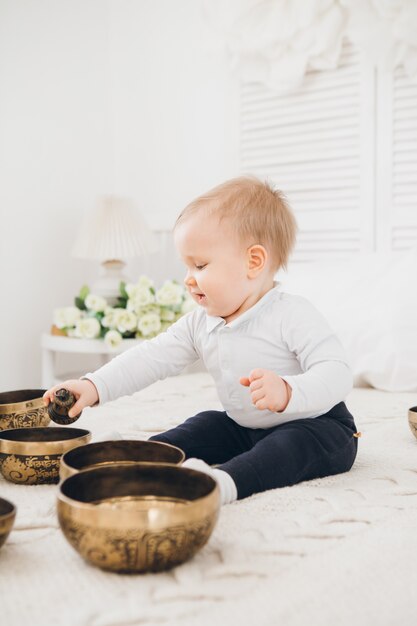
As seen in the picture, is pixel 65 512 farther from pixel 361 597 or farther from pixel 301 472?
pixel 301 472

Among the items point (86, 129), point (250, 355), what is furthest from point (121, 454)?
point (86, 129)

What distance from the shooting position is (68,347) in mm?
2832

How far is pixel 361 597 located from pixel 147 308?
6.87 feet

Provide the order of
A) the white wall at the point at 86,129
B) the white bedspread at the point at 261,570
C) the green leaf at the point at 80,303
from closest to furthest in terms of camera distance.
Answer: the white bedspread at the point at 261,570 → the green leaf at the point at 80,303 → the white wall at the point at 86,129

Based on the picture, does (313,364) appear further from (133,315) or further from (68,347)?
(68,347)

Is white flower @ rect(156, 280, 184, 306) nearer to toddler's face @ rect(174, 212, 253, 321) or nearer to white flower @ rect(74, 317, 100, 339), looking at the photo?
white flower @ rect(74, 317, 100, 339)

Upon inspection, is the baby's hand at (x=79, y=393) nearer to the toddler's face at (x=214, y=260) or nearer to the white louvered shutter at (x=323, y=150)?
the toddler's face at (x=214, y=260)

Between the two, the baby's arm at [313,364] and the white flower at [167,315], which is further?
the white flower at [167,315]

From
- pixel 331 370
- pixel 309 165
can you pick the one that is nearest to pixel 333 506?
pixel 331 370

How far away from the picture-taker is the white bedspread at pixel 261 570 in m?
0.67

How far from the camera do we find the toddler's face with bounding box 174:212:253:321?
133cm

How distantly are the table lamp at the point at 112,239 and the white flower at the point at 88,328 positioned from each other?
0.80ft

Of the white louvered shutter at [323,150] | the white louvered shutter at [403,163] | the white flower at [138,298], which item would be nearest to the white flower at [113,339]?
the white flower at [138,298]

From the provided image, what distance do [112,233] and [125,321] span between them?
0.49 metres
